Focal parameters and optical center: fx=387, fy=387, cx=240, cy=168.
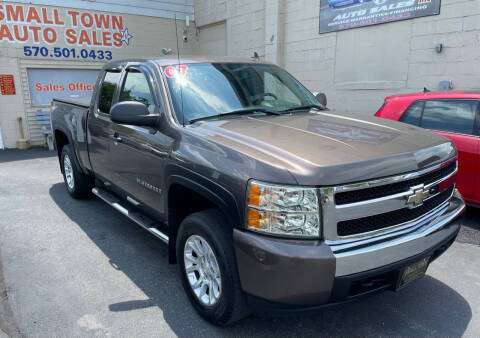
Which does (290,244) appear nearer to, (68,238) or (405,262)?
(405,262)

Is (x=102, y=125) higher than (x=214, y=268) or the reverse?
higher

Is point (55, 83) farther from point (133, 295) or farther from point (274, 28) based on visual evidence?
point (133, 295)

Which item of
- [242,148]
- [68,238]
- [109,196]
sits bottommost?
[68,238]

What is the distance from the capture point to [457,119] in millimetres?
4727

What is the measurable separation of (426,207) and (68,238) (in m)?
3.71

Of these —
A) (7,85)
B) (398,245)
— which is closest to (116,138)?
(398,245)

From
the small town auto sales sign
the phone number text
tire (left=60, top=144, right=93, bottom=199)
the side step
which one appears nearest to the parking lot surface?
the side step

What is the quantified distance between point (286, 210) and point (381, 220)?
2.08 ft

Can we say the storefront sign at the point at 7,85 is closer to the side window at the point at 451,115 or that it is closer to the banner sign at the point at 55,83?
the banner sign at the point at 55,83

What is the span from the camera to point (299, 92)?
161 inches

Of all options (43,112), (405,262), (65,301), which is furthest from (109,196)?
(43,112)

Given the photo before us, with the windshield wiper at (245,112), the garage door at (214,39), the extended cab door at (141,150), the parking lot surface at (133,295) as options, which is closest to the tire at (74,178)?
the parking lot surface at (133,295)

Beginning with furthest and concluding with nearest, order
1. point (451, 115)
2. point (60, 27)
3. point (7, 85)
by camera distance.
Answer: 1. point (60, 27)
2. point (7, 85)
3. point (451, 115)

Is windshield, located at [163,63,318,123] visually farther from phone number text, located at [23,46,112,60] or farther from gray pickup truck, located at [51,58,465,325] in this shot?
phone number text, located at [23,46,112,60]
